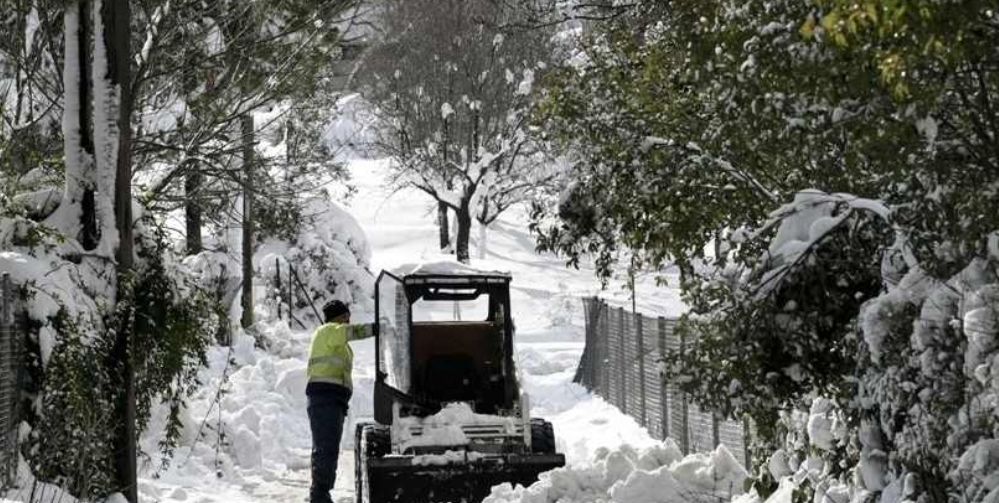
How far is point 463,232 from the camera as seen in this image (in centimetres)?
4484

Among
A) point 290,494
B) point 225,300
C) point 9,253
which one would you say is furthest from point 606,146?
point 225,300

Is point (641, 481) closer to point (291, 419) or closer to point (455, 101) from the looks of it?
point (291, 419)

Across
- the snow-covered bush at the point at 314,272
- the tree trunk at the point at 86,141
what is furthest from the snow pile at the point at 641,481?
the snow-covered bush at the point at 314,272

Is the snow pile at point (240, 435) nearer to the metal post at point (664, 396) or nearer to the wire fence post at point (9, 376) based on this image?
the wire fence post at point (9, 376)

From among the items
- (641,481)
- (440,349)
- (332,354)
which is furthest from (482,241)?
(641,481)

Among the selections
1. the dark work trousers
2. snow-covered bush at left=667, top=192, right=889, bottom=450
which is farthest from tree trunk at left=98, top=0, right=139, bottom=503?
snow-covered bush at left=667, top=192, right=889, bottom=450

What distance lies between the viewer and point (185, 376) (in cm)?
1299

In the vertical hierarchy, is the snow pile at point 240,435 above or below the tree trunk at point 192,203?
below

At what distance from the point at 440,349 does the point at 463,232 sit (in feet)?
97.8

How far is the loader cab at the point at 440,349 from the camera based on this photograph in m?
13.4

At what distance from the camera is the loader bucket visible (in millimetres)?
Answer: 12086

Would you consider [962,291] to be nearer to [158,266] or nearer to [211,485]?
[158,266]

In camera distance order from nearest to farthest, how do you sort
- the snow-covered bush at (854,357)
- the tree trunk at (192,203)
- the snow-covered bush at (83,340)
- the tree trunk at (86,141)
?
the snow-covered bush at (854,357) < the snow-covered bush at (83,340) < the tree trunk at (86,141) < the tree trunk at (192,203)

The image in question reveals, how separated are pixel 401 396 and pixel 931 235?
24.6ft
